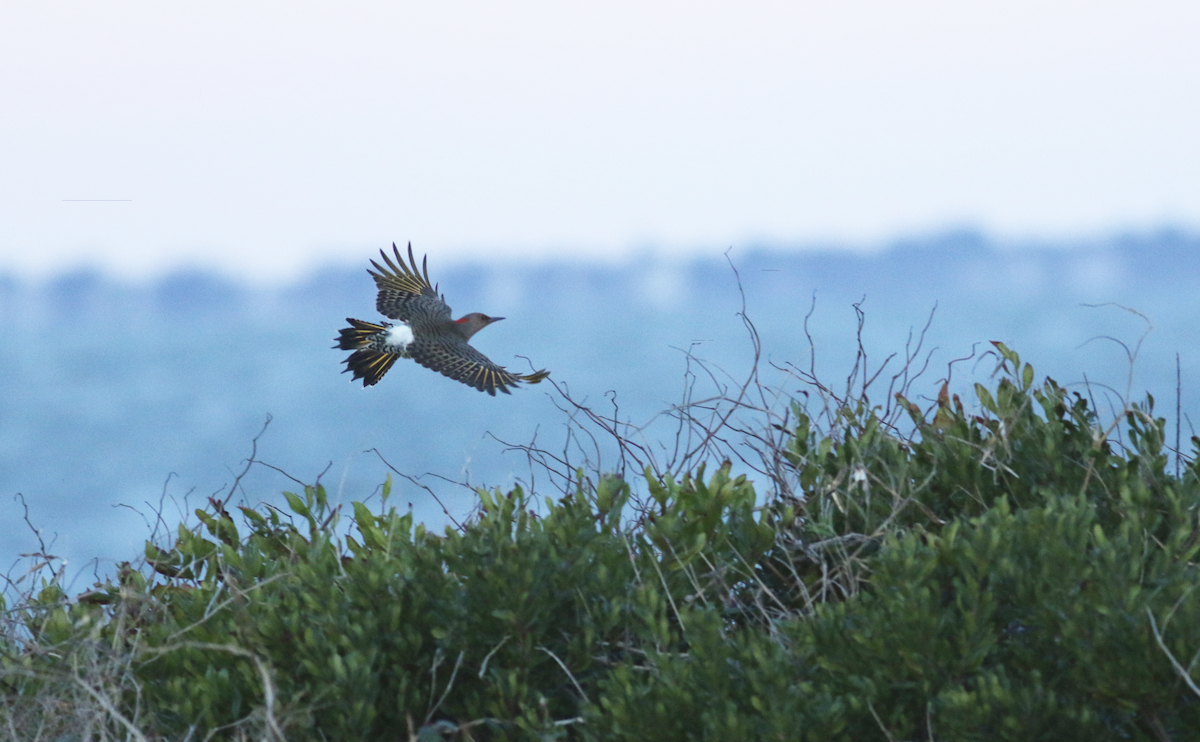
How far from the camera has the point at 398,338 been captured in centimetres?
782

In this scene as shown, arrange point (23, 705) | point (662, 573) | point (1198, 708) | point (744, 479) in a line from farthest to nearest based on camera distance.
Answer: point (744, 479) → point (23, 705) → point (662, 573) → point (1198, 708)

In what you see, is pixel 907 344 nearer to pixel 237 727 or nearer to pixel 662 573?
pixel 662 573

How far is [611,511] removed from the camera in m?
5.23

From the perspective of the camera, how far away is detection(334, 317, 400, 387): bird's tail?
7.50m

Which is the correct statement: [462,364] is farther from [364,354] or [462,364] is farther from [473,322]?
[473,322]

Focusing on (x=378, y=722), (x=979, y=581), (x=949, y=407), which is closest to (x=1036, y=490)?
(x=949, y=407)

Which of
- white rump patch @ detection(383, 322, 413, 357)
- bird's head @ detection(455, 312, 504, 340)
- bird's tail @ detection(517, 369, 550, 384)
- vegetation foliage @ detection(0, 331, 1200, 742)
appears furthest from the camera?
bird's head @ detection(455, 312, 504, 340)

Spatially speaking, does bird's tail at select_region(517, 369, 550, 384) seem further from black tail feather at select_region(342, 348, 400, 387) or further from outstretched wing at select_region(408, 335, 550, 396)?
black tail feather at select_region(342, 348, 400, 387)

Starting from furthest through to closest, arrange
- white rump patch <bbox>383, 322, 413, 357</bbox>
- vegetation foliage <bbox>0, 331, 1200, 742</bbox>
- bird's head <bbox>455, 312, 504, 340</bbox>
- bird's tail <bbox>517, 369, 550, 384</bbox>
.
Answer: bird's head <bbox>455, 312, 504, 340</bbox> → white rump patch <bbox>383, 322, 413, 357</bbox> → bird's tail <bbox>517, 369, 550, 384</bbox> → vegetation foliage <bbox>0, 331, 1200, 742</bbox>

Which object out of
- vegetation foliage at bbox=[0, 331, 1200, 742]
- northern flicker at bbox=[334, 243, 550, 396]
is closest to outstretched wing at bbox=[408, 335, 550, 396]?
northern flicker at bbox=[334, 243, 550, 396]

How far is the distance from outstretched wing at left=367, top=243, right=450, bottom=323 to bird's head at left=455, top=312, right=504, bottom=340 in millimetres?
217

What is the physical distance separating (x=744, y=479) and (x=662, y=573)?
969mm

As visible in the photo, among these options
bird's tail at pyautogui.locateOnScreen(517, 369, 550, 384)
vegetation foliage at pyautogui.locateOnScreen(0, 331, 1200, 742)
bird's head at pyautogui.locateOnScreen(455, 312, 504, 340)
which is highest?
bird's head at pyautogui.locateOnScreen(455, 312, 504, 340)

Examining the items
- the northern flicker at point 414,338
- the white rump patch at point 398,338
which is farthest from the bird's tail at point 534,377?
the white rump patch at point 398,338
